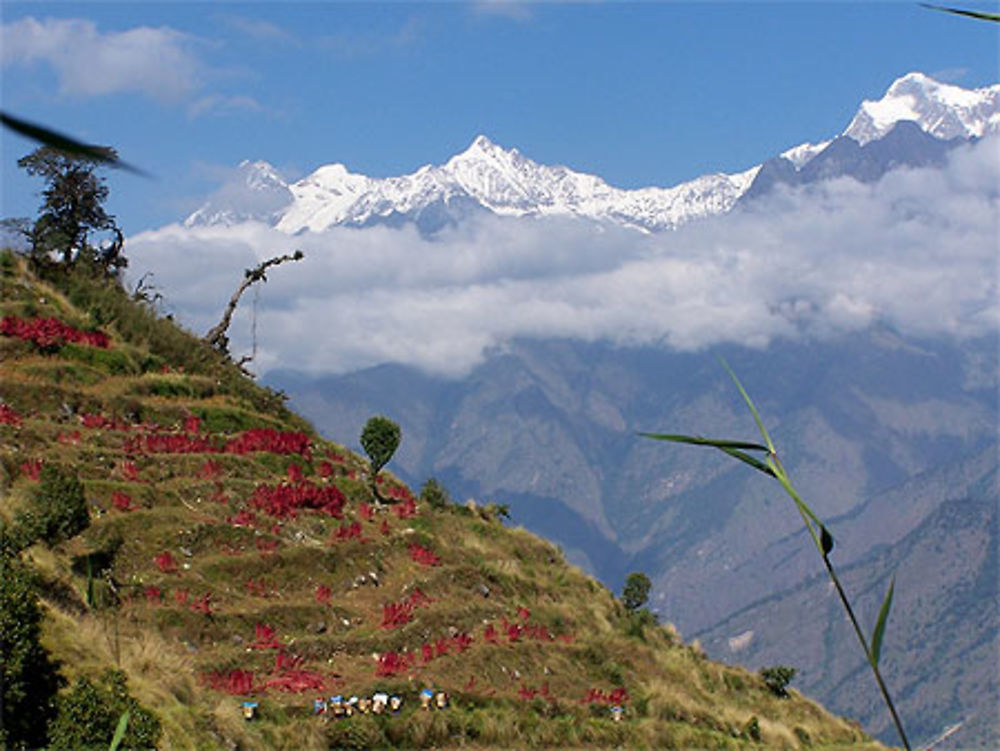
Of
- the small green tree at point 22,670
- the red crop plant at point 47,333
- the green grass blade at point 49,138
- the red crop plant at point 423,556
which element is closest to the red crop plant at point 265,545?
the red crop plant at point 423,556

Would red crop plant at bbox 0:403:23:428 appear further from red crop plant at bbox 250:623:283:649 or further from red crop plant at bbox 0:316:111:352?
red crop plant at bbox 250:623:283:649

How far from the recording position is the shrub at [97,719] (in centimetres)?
1362

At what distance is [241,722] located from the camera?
19.0m

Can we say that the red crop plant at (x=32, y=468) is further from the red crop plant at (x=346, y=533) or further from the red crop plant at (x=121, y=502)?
the red crop plant at (x=346, y=533)

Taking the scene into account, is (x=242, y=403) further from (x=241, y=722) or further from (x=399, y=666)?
(x=241, y=722)

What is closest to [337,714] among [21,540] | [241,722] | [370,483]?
Answer: [241,722]

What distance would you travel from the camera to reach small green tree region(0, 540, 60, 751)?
1348 cm

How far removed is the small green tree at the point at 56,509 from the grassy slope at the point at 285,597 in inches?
20.0

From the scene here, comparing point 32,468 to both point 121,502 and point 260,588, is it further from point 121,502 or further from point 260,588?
point 260,588

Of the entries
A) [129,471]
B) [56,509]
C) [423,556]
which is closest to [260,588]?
[129,471]

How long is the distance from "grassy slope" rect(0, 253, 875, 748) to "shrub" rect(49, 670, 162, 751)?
0.85m

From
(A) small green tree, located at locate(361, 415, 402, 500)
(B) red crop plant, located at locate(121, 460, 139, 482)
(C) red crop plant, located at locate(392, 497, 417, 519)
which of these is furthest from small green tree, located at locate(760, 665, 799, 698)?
(B) red crop plant, located at locate(121, 460, 139, 482)

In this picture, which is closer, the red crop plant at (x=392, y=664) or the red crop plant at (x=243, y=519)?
the red crop plant at (x=392, y=664)

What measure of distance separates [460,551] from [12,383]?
47.1 ft
